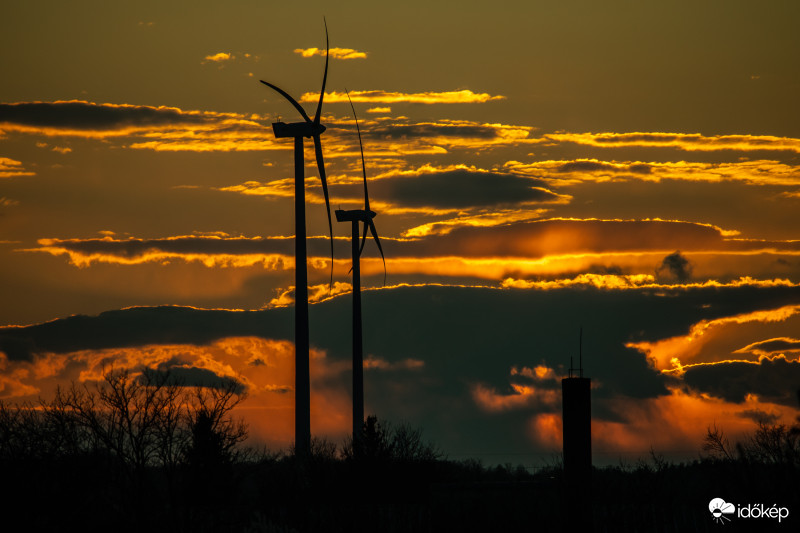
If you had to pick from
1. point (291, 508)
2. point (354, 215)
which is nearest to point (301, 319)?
point (291, 508)

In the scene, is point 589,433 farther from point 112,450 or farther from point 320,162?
point 320,162

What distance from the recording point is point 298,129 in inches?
3447

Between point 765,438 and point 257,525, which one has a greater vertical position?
point 765,438

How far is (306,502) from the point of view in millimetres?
76375

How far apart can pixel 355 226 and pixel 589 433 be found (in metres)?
58.3

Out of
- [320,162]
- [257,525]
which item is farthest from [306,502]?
[320,162]
